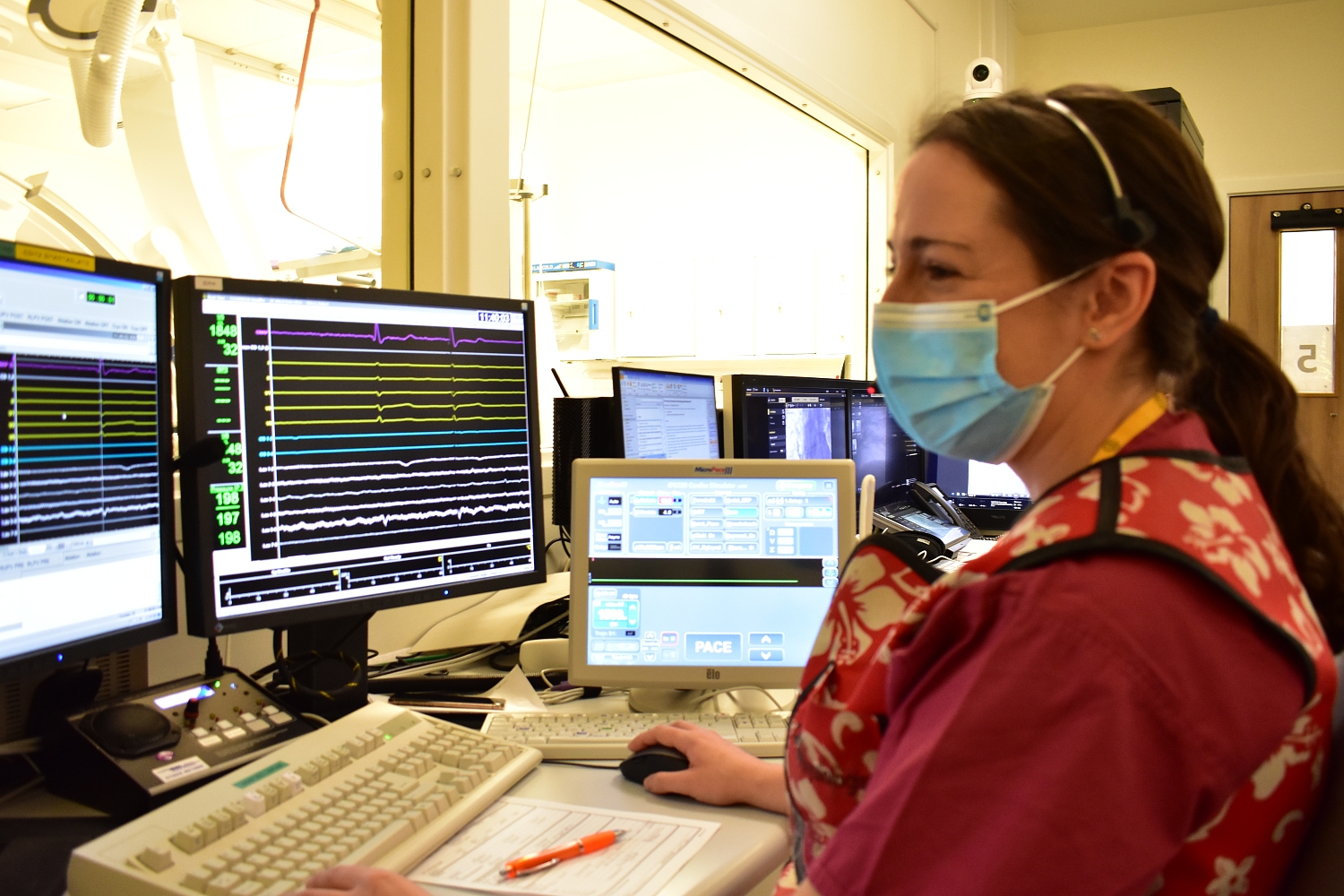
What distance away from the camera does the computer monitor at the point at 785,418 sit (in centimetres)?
219

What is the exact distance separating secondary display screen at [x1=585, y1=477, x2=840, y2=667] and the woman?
20.6 inches

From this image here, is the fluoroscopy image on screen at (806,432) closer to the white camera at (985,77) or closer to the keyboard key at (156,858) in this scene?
the keyboard key at (156,858)

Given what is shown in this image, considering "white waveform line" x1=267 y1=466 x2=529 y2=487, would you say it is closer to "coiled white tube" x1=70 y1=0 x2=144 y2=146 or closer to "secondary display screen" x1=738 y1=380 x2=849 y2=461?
"secondary display screen" x1=738 y1=380 x2=849 y2=461

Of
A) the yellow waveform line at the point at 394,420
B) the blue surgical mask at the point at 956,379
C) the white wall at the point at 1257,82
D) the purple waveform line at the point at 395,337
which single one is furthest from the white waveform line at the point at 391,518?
the white wall at the point at 1257,82

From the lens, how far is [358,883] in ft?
2.36

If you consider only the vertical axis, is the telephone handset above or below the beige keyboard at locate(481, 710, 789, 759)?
above

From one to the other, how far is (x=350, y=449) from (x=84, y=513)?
0.99 feet

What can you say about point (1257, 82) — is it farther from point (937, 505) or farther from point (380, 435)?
point (380, 435)

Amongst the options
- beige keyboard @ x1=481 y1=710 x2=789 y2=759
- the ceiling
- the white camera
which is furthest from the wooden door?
beige keyboard @ x1=481 y1=710 x2=789 y2=759

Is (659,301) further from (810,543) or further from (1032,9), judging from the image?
(810,543)

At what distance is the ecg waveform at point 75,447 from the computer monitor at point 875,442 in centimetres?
187

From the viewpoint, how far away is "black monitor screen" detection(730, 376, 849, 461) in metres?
2.19

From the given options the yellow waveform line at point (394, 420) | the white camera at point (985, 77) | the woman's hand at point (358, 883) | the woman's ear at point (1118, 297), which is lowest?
the woman's hand at point (358, 883)

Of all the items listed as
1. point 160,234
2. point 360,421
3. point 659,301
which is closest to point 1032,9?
point 659,301
